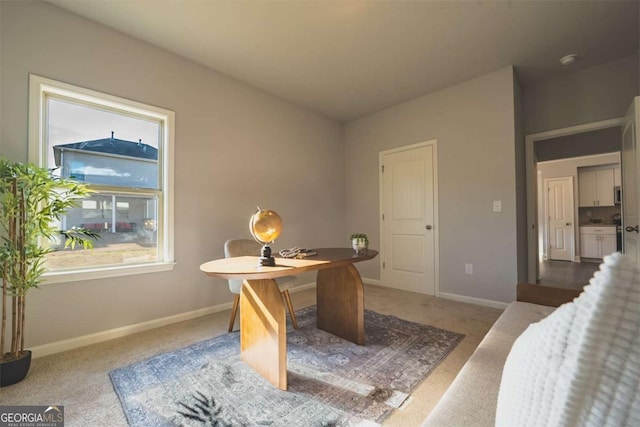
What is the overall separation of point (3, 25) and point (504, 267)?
4.76 metres

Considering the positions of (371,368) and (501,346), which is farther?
(371,368)

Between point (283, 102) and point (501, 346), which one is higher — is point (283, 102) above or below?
above

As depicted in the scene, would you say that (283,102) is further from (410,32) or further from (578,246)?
(578,246)

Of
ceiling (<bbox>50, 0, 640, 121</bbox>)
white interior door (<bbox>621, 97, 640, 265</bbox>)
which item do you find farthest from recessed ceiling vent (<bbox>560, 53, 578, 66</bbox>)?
white interior door (<bbox>621, 97, 640, 265</bbox>)

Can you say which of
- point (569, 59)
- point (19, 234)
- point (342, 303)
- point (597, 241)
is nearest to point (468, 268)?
point (342, 303)

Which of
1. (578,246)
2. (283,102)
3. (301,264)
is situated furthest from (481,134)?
(578,246)

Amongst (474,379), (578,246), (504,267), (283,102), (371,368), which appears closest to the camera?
(474,379)

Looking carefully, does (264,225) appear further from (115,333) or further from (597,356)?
(115,333)

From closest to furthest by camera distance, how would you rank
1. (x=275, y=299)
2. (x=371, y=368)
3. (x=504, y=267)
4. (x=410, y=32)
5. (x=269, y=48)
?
(x=275, y=299)
(x=371, y=368)
(x=410, y=32)
(x=269, y=48)
(x=504, y=267)

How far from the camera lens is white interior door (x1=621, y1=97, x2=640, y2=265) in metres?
2.12

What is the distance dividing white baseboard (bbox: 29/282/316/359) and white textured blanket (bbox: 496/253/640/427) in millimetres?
2837

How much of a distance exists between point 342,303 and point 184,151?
213 cm

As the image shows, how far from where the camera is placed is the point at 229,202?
2980 millimetres

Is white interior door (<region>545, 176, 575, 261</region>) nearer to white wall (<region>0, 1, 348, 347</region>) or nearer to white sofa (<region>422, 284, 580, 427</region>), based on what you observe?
white wall (<region>0, 1, 348, 347</region>)
